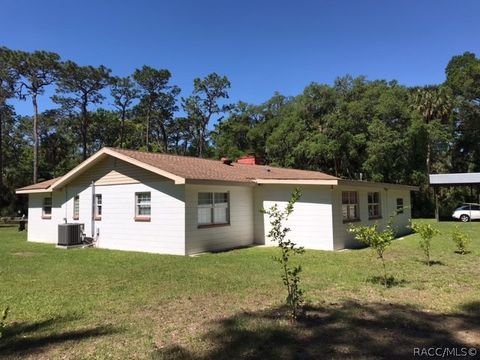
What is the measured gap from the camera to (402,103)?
113 feet

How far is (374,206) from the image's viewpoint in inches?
742

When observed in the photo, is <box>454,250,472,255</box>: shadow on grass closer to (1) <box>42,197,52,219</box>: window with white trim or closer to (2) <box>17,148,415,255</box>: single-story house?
(2) <box>17,148,415,255</box>: single-story house

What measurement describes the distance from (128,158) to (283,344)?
11.1 m

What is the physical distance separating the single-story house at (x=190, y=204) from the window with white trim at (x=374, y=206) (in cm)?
46

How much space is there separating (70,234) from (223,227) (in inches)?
235

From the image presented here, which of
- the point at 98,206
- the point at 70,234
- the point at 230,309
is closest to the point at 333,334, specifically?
the point at 230,309

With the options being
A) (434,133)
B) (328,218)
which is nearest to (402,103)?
(434,133)

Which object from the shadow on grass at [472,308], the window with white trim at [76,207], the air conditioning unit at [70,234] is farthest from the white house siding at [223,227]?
the shadow on grass at [472,308]

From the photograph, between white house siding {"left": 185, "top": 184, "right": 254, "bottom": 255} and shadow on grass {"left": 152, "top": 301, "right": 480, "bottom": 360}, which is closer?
shadow on grass {"left": 152, "top": 301, "right": 480, "bottom": 360}

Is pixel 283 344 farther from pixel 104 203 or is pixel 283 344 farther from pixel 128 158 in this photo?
pixel 104 203

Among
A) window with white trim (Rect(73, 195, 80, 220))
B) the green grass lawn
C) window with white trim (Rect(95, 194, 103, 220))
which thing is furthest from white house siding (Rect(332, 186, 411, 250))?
window with white trim (Rect(73, 195, 80, 220))

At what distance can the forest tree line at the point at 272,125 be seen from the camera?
3431cm
